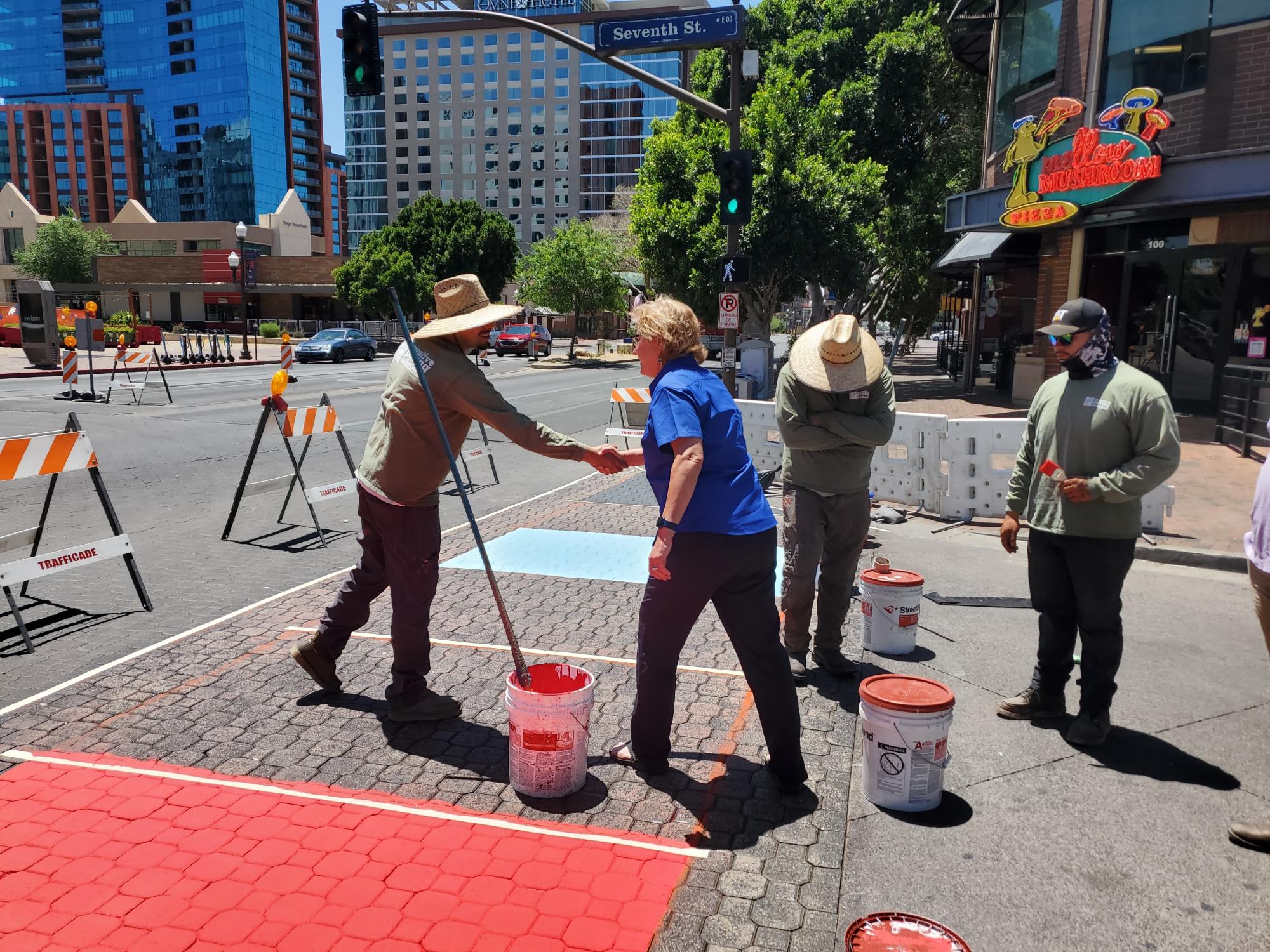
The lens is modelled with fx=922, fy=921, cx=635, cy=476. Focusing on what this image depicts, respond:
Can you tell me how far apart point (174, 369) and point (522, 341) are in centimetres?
1783

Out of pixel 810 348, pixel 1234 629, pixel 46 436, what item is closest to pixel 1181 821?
pixel 810 348

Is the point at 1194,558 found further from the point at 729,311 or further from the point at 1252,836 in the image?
the point at 729,311

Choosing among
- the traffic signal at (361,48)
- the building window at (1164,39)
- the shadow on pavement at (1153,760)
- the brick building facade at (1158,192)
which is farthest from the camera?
the building window at (1164,39)

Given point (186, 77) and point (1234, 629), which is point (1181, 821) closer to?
point (1234, 629)

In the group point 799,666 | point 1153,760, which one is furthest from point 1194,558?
point 799,666

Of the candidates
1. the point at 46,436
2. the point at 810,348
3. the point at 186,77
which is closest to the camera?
the point at 810,348

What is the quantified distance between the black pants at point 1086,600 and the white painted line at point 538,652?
160cm

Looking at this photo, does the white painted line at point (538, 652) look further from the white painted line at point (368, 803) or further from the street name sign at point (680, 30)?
the street name sign at point (680, 30)

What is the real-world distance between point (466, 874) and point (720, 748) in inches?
56.6

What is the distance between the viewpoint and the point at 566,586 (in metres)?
6.91

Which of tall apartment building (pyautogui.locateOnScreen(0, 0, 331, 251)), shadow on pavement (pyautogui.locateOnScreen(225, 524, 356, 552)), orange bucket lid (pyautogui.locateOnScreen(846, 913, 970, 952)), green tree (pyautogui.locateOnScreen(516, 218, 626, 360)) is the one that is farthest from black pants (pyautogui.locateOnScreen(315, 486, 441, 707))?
tall apartment building (pyautogui.locateOnScreen(0, 0, 331, 251))

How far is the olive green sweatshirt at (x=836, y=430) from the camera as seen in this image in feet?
16.0

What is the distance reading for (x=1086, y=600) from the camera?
4328mm

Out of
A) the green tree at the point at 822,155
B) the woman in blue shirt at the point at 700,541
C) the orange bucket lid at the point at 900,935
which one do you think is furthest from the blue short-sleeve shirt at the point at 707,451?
the green tree at the point at 822,155
